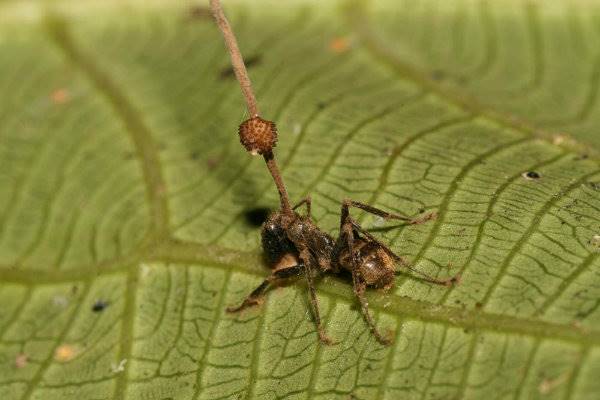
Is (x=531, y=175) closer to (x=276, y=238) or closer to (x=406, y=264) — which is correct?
(x=406, y=264)

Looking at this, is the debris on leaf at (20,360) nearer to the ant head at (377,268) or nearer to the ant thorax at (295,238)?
the ant thorax at (295,238)

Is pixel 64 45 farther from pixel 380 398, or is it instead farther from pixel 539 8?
pixel 380 398

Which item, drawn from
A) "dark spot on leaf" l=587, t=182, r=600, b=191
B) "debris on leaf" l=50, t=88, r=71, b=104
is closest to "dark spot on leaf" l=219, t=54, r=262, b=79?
"debris on leaf" l=50, t=88, r=71, b=104

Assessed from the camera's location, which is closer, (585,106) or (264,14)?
(585,106)

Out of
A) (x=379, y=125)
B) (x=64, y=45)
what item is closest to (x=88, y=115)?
(x=64, y=45)

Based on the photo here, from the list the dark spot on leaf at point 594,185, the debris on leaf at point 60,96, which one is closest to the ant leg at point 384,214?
the dark spot on leaf at point 594,185

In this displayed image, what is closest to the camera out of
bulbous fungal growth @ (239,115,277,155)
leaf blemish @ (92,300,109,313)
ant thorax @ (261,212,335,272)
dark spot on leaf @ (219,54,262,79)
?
bulbous fungal growth @ (239,115,277,155)

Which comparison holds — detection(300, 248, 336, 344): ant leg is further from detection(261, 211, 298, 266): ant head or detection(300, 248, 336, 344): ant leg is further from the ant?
detection(261, 211, 298, 266): ant head
